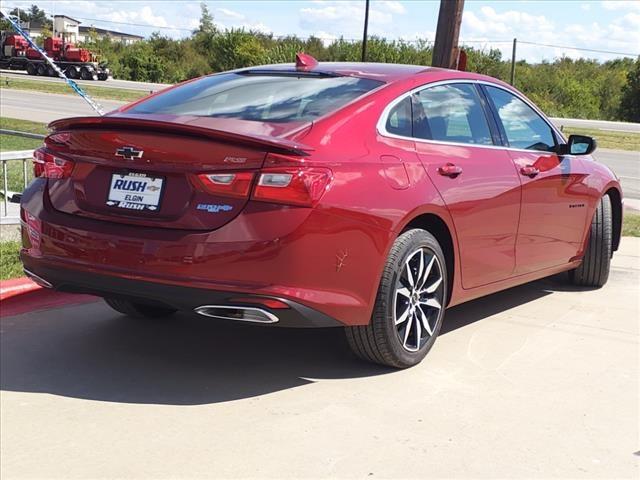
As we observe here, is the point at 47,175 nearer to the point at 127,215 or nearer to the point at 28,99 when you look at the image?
the point at 127,215

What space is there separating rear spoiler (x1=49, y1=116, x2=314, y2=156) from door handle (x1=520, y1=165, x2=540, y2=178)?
1.92 metres

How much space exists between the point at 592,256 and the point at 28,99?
93.3 ft

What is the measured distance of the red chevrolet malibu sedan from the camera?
3.75 meters

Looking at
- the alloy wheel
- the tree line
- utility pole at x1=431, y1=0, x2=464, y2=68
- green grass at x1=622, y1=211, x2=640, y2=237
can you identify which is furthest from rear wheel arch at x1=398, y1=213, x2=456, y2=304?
the tree line

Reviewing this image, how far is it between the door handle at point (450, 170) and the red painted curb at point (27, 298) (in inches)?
103

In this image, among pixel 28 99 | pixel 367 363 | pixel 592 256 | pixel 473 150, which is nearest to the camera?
pixel 367 363

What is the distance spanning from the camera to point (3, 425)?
3.75 m

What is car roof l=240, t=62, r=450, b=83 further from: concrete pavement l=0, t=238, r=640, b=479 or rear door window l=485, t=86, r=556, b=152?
concrete pavement l=0, t=238, r=640, b=479

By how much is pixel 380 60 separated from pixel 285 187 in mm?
47485

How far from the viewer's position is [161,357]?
15.2 ft

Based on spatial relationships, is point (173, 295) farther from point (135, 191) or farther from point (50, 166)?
point (50, 166)

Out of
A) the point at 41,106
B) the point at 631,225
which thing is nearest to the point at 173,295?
the point at 631,225

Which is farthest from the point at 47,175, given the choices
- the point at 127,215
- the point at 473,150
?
the point at 473,150

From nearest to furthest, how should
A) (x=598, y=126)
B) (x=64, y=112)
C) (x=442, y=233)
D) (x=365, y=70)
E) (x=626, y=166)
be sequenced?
1. (x=442, y=233)
2. (x=365, y=70)
3. (x=626, y=166)
4. (x=64, y=112)
5. (x=598, y=126)
